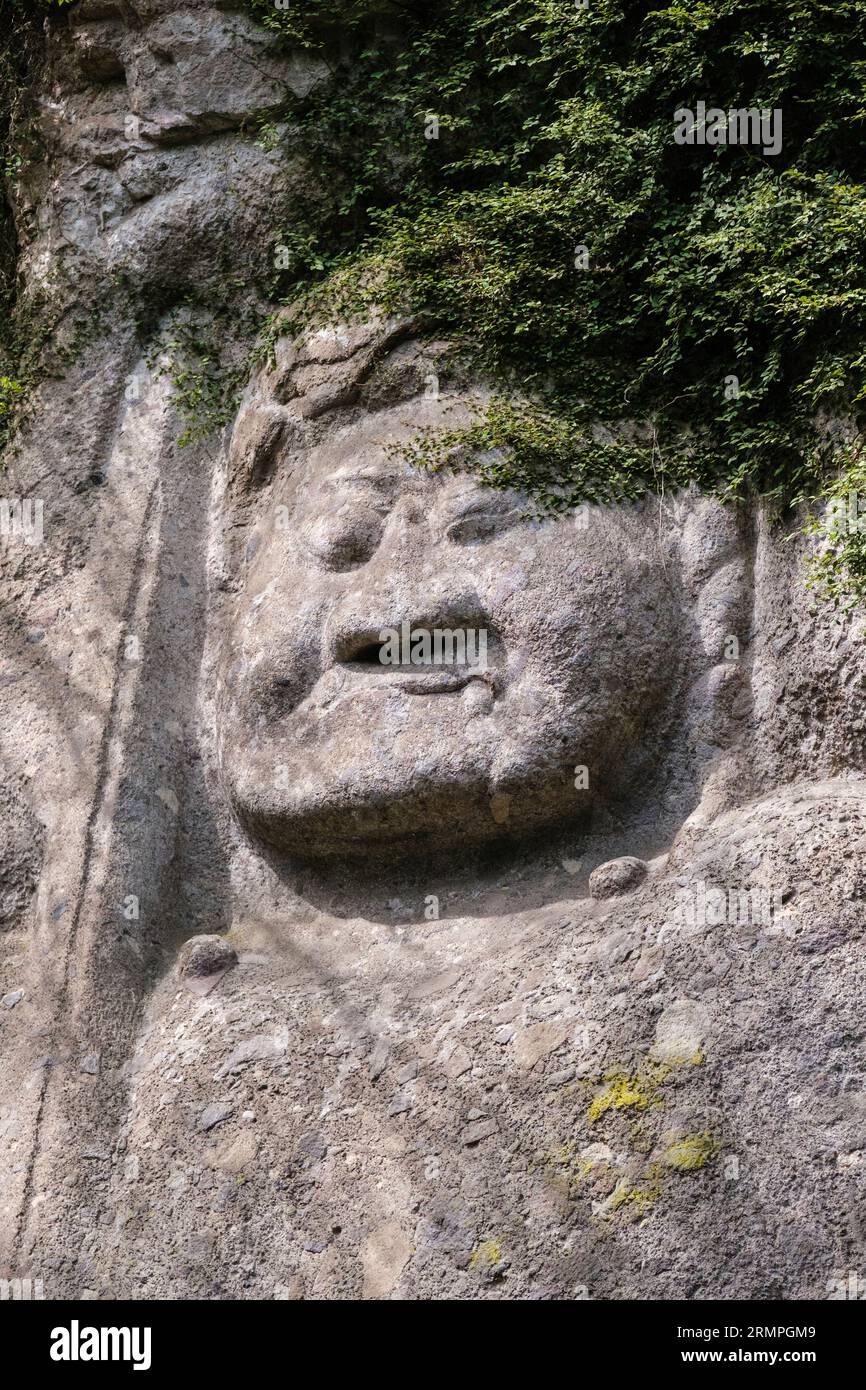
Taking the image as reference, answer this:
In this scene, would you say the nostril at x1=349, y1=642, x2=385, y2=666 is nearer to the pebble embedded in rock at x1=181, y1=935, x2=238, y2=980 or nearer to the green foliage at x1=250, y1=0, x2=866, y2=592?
the green foliage at x1=250, y1=0, x2=866, y2=592

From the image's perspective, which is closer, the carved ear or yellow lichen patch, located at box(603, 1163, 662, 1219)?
yellow lichen patch, located at box(603, 1163, 662, 1219)

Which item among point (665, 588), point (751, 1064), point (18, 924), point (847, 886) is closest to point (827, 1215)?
point (751, 1064)

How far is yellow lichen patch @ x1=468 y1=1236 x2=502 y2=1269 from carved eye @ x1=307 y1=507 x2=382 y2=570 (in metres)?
2.58

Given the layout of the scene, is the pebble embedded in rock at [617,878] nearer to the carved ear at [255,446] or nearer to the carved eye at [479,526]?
the carved eye at [479,526]

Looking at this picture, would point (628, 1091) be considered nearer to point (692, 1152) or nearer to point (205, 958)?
point (692, 1152)

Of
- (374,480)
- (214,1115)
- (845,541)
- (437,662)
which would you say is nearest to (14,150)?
(374,480)

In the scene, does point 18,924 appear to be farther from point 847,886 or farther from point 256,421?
point 847,886

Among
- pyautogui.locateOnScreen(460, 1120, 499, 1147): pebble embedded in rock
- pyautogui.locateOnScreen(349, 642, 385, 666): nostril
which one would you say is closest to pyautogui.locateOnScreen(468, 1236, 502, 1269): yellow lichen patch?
pyautogui.locateOnScreen(460, 1120, 499, 1147): pebble embedded in rock

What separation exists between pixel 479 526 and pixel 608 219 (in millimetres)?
1326

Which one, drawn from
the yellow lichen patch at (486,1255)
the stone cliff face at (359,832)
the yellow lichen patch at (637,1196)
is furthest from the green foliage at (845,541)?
the yellow lichen patch at (486,1255)

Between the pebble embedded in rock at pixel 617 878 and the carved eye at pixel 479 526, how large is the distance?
51.4 inches

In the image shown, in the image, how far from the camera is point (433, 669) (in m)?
5.57

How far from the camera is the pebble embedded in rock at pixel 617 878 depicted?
5082mm

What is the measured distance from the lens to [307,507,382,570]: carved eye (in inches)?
232
